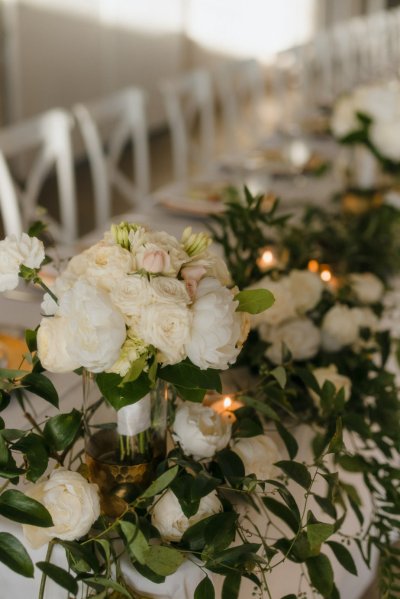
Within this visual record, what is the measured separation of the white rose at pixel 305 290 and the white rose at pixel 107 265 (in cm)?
57

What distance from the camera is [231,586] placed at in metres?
0.89

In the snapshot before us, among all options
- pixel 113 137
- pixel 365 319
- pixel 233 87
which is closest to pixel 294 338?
pixel 365 319

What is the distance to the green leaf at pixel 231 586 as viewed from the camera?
2.91 feet

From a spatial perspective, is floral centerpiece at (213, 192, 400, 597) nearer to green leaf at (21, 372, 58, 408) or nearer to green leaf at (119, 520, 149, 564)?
green leaf at (119, 520, 149, 564)

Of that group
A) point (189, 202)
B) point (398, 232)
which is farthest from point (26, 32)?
point (398, 232)

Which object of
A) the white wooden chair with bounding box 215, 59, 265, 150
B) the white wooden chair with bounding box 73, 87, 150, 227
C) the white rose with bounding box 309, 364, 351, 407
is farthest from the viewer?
the white wooden chair with bounding box 215, 59, 265, 150

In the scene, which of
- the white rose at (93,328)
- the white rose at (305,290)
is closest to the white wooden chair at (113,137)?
the white rose at (305,290)

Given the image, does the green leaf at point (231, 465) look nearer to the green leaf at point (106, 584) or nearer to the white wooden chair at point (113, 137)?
the green leaf at point (106, 584)

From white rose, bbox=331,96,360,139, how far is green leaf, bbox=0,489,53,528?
5.57 ft

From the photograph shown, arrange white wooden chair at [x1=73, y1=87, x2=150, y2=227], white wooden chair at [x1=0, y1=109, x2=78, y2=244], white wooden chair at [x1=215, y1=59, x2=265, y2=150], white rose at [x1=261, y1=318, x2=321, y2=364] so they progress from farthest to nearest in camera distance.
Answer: white wooden chair at [x1=215, y1=59, x2=265, y2=150] < white wooden chair at [x1=73, y1=87, x2=150, y2=227] < white wooden chair at [x1=0, y1=109, x2=78, y2=244] < white rose at [x1=261, y1=318, x2=321, y2=364]

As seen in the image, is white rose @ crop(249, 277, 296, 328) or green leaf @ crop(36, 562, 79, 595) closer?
green leaf @ crop(36, 562, 79, 595)

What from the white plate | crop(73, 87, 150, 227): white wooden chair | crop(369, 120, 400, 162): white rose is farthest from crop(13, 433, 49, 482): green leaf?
crop(73, 87, 150, 227): white wooden chair

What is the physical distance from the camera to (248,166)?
3.00 metres

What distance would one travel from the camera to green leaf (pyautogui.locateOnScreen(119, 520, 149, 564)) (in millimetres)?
870
